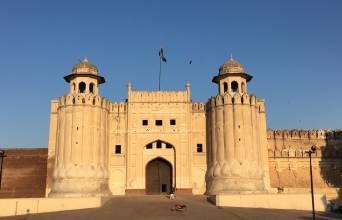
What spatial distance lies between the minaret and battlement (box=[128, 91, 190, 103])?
300cm

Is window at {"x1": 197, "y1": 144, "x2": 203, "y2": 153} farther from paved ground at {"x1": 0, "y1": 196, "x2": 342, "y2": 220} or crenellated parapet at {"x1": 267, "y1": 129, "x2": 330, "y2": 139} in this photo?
paved ground at {"x1": 0, "y1": 196, "x2": 342, "y2": 220}

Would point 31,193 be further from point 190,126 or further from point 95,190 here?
point 190,126

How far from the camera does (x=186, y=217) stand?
24250 millimetres

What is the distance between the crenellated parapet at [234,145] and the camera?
37.2 meters

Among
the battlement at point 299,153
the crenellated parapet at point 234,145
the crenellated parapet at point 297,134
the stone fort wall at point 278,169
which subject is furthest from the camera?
the crenellated parapet at point 297,134

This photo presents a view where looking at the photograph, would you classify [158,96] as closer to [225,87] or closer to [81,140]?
[225,87]

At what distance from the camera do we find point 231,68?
4119cm

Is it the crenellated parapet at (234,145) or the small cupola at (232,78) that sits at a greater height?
the small cupola at (232,78)

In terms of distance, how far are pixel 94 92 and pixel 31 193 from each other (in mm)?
11471

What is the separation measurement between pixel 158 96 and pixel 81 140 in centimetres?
913

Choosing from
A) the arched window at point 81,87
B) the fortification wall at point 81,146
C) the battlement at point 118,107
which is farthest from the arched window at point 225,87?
the arched window at point 81,87

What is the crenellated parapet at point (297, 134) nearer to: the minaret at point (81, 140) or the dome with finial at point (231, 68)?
the dome with finial at point (231, 68)

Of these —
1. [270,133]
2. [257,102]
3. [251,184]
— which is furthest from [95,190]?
[270,133]

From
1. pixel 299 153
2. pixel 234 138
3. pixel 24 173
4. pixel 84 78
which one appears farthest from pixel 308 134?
pixel 24 173
